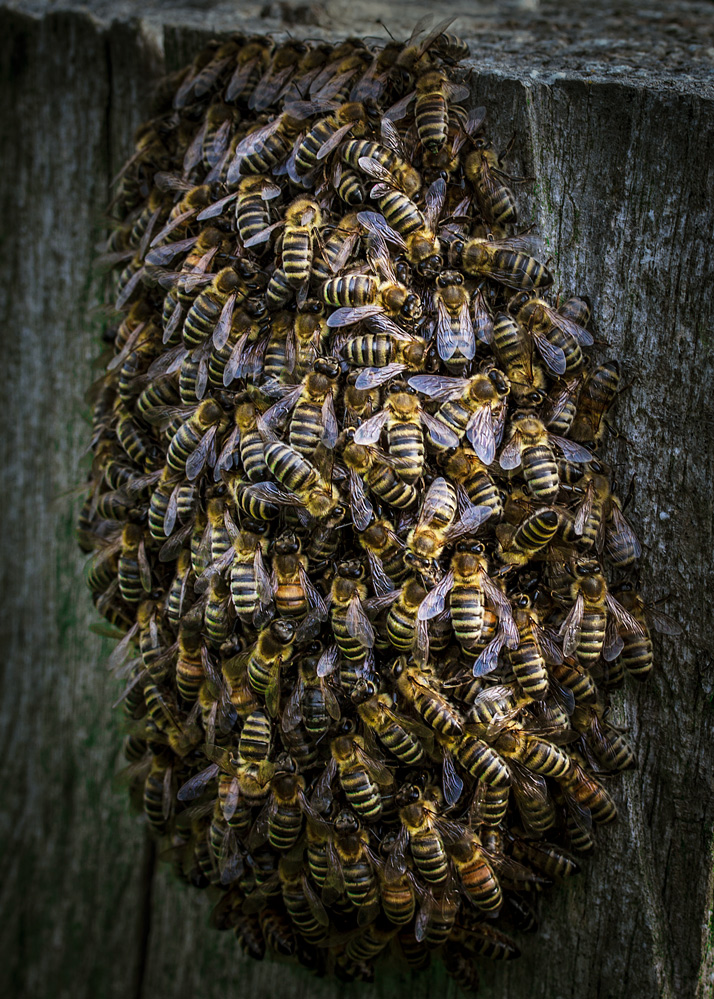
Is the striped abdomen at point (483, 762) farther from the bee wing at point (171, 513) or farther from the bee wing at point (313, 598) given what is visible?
the bee wing at point (171, 513)

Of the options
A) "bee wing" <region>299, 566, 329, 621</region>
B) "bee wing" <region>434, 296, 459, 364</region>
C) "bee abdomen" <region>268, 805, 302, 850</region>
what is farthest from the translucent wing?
"bee abdomen" <region>268, 805, 302, 850</region>

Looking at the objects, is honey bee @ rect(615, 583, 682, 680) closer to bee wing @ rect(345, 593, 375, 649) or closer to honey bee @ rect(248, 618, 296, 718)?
bee wing @ rect(345, 593, 375, 649)

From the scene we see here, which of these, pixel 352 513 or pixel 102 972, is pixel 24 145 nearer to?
pixel 352 513

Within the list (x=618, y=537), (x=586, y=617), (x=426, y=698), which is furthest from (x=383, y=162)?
(x=426, y=698)

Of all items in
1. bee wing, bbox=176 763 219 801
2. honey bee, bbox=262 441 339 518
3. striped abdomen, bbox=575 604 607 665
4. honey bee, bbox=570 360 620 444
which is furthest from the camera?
bee wing, bbox=176 763 219 801

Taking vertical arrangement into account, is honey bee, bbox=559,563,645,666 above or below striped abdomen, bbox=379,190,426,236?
below
